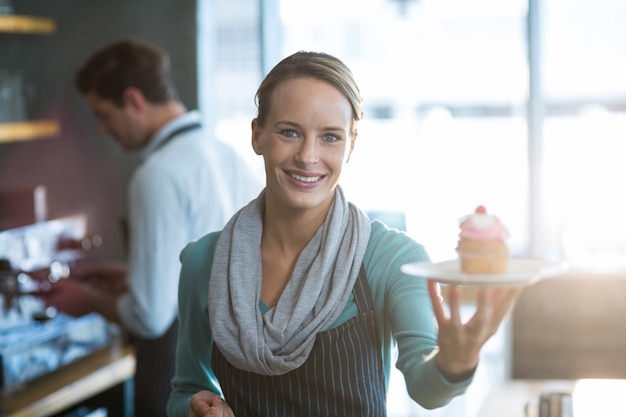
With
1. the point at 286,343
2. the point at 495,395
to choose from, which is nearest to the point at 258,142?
the point at 286,343

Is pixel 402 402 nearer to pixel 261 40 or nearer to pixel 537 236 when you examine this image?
pixel 537 236

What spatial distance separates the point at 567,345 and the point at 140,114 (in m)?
1.26

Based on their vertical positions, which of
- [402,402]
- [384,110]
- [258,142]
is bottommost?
[402,402]

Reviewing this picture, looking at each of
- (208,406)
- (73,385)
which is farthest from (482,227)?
(73,385)

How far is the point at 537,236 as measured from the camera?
3.32 metres

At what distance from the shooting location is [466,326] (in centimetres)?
90

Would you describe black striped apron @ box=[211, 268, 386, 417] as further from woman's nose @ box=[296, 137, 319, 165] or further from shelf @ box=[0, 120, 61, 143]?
shelf @ box=[0, 120, 61, 143]

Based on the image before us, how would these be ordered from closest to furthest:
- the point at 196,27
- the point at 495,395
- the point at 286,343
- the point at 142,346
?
1. the point at 286,343
2. the point at 495,395
3. the point at 142,346
4. the point at 196,27

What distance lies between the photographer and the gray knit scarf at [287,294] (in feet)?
3.72

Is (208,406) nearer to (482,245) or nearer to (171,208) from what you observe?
(482,245)

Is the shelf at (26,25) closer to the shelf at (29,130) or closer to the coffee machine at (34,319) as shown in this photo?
the shelf at (29,130)

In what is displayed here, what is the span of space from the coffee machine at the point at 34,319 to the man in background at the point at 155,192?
0.14 m

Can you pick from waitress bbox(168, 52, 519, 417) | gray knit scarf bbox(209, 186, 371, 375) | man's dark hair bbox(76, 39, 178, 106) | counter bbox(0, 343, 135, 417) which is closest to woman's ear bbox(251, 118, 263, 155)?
waitress bbox(168, 52, 519, 417)

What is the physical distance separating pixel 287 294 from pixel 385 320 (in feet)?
0.42
